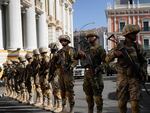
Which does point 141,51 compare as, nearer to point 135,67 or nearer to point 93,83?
point 135,67

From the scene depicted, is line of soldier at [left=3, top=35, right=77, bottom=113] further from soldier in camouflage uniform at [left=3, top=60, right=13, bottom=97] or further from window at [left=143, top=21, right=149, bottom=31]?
window at [left=143, top=21, right=149, bottom=31]

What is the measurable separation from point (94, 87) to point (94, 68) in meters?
0.39

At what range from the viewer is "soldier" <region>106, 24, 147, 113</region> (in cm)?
872

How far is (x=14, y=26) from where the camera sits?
37.2 m

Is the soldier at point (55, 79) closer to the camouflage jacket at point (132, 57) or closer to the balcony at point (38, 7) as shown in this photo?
the camouflage jacket at point (132, 57)

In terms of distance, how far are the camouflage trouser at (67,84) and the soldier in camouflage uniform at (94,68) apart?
174 centimetres

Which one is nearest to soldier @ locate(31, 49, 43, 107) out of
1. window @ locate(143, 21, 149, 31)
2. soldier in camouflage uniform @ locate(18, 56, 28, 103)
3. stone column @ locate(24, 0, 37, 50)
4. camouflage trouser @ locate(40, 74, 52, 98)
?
camouflage trouser @ locate(40, 74, 52, 98)

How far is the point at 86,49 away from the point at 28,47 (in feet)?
104

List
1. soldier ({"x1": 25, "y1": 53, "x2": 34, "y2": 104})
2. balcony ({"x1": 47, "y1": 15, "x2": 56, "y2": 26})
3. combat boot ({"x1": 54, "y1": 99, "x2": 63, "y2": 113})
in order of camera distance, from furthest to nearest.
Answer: balcony ({"x1": 47, "y1": 15, "x2": 56, "y2": 26}) → soldier ({"x1": 25, "y1": 53, "x2": 34, "y2": 104}) → combat boot ({"x1": 54, "y1": 99, "x2": 63, "y2": 113})

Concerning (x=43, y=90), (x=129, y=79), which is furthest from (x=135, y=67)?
(x=43, y=90)

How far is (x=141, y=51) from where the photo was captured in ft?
28.9

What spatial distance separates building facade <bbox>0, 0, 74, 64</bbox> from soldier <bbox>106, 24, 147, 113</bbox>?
88.1 feet

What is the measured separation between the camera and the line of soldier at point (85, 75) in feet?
28.8

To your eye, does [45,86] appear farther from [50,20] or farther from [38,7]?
[50,20]
